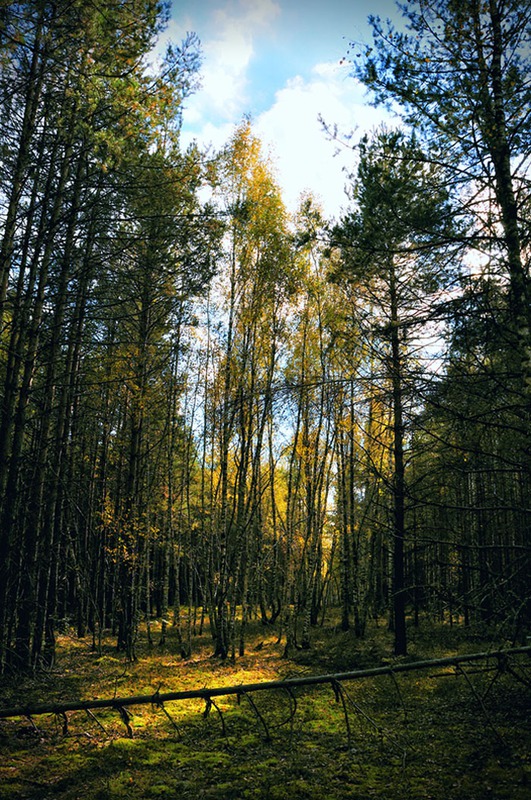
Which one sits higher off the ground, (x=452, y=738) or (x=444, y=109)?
(x=444, y=109)

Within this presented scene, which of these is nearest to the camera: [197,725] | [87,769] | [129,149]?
[87,769]

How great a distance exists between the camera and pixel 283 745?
17.4 feet

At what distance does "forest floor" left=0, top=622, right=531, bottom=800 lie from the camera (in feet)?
12.7

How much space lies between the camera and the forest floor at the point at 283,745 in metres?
3.86

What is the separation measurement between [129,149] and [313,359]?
10.6 metres

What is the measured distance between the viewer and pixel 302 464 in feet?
50.5

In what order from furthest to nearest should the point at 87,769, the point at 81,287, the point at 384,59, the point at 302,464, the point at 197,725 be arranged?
1. the point at 302,464
2. the point at 81,287
3. the point at 197,725
4. the point at 384,59
5. the point at 87,769

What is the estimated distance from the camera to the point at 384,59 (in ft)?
15.9

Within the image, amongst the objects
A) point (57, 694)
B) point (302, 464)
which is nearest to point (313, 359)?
point (302, 464)

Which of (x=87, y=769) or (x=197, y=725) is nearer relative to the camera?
(x=87, y=769)

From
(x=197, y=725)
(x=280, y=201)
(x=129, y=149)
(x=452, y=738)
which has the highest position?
(x=280, y=201)

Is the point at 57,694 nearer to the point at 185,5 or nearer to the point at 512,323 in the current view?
the point at 512,323

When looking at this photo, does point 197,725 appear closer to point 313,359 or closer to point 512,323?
point 512,323

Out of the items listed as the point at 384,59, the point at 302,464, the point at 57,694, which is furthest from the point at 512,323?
the point at 302,464
